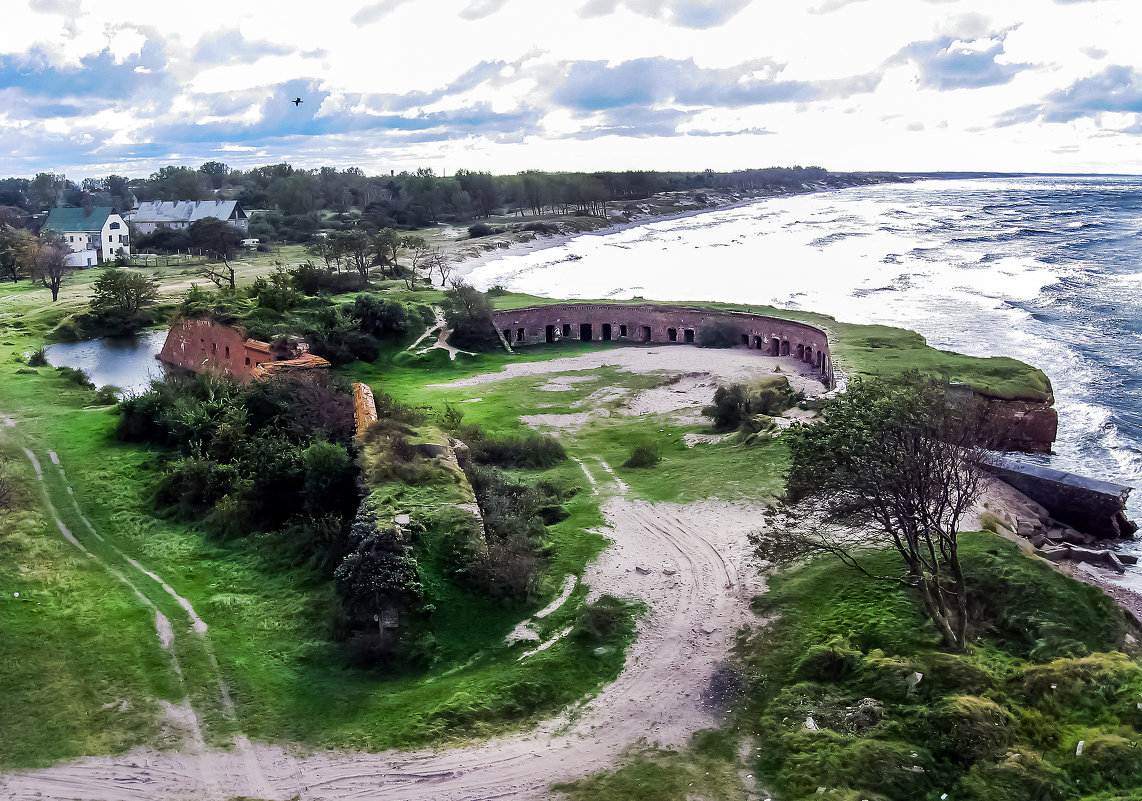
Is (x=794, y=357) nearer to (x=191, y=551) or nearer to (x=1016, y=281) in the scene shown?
(x=191, y=551)

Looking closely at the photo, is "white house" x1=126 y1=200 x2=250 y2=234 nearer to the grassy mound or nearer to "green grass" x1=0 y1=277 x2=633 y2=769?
"green grass" x1=0 y1=277 x2=633 y2=769

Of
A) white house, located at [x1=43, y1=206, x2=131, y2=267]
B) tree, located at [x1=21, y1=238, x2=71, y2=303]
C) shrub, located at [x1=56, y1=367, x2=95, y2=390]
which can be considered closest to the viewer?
shrub, located at [x1=56, y1=367, x2=95, y2=390]

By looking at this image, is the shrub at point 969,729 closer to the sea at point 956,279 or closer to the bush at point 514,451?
the bush at point 514,451

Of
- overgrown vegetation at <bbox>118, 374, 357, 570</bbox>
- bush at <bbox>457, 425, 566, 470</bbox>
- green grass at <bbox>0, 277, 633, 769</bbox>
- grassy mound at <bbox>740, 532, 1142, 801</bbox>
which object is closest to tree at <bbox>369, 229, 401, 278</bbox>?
overgrown vegetation at <bbox>118, 374, 357, 570</bbox>

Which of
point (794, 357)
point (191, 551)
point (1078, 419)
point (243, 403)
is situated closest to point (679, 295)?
point (794, 357)

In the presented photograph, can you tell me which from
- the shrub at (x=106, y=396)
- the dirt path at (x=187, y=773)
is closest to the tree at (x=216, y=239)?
the shrub at (x=106, y=396)

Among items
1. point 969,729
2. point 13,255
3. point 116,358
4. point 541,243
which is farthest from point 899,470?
point 541,243
